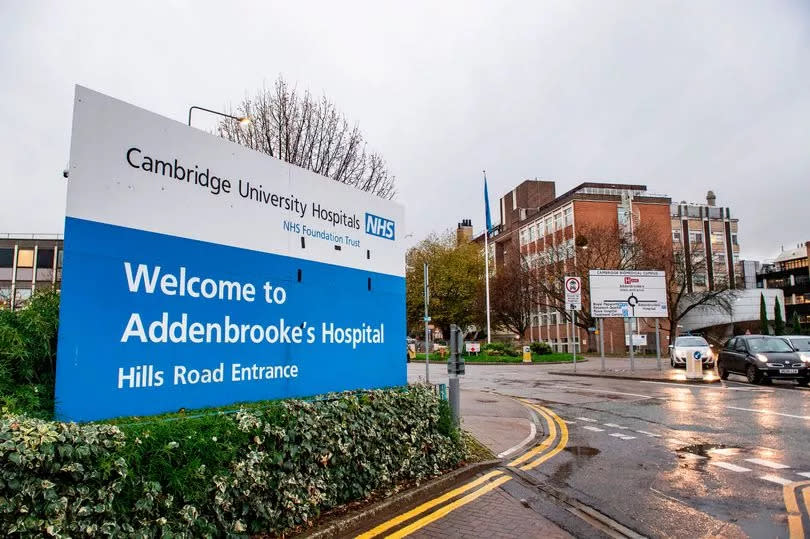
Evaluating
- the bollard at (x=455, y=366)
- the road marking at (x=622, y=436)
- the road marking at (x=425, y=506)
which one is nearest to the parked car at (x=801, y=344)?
the road marking at (x=622, y=436)

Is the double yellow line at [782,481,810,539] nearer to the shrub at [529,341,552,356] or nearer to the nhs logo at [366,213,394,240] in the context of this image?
the nhs logo at [366,213,394,240]

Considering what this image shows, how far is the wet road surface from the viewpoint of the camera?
542 centimetres

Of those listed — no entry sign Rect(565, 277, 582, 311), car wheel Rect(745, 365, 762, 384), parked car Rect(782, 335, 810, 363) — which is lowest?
car wheel Rect(745, 365, 762, 384)

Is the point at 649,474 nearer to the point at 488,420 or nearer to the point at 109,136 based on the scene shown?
the point at 488,420

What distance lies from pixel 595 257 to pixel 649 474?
41.5m

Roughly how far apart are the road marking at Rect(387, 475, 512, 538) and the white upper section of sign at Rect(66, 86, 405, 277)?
3.01 meters

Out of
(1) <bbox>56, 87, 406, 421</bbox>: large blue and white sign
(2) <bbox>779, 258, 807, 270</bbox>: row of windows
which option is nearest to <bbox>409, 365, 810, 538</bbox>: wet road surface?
(1) <bbox>56, 87, 406, 421</bbox>: large blue and white sign

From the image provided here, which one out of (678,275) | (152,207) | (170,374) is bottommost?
(170,374)

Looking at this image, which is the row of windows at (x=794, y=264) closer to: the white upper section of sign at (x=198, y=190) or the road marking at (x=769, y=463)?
the road marking at (x=769, y=463)

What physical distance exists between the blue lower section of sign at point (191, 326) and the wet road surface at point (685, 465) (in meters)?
3.02

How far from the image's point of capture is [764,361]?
1864cm

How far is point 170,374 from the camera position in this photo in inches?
183

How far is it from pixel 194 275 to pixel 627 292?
27.9 metres

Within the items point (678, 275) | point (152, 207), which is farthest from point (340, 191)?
point (678, 275)
